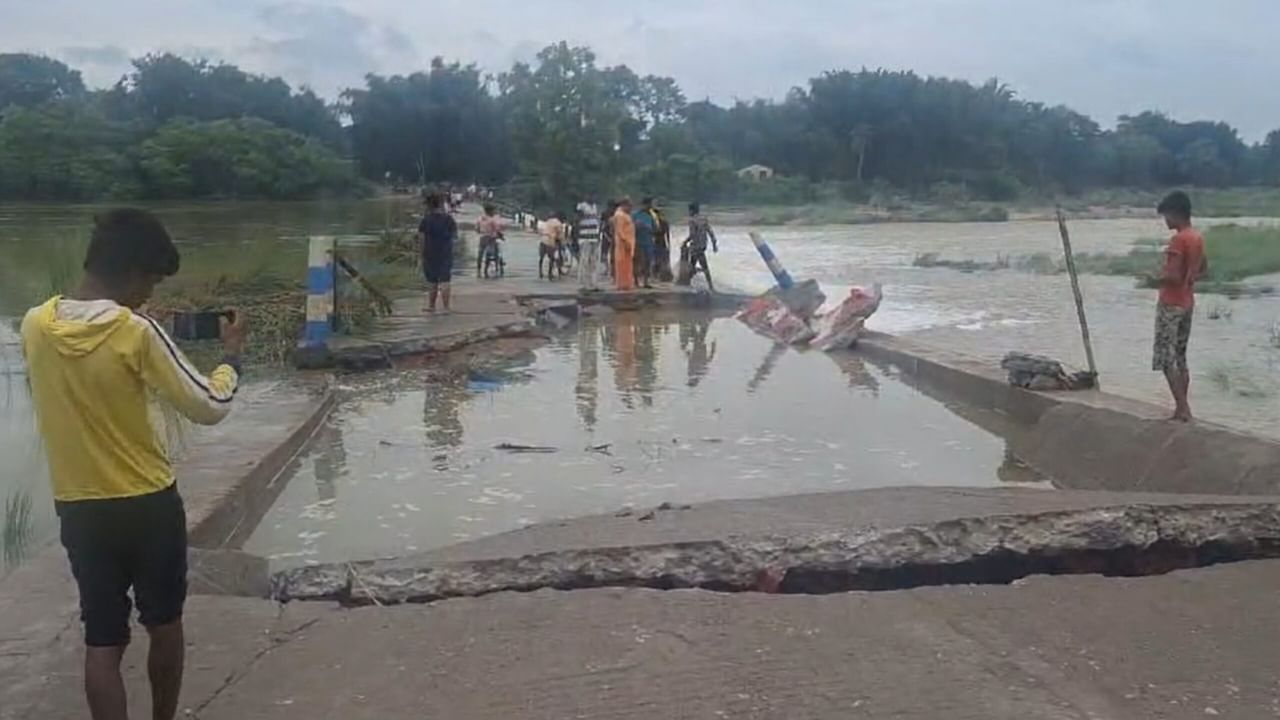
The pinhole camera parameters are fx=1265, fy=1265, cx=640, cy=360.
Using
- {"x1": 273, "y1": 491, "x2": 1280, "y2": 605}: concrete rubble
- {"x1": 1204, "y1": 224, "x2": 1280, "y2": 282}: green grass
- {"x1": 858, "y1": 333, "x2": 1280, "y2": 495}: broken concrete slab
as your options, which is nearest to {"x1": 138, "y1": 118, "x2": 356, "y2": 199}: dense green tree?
{"x1": 1204, "y1": 224, "x2": 1280, "y2": 282}: green grass

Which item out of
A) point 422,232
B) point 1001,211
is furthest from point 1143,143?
point 422,232

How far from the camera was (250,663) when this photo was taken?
401cm

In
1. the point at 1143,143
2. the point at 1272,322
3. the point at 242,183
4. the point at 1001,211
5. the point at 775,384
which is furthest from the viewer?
the point at 1143,143

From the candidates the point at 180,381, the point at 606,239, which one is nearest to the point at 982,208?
the point at 606,239

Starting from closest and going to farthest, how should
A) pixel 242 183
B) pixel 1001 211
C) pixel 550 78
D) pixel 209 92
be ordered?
pixel 550 78 < pixel 242 183 < pixel 209 92 < pixel 1001 211

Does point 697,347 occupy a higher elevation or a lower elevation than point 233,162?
lower

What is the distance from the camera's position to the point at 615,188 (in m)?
47.4

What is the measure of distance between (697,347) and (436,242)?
11.0 feet

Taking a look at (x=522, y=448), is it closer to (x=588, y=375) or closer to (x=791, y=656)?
(x=588, y=375)

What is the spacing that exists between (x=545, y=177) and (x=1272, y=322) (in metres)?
30.7

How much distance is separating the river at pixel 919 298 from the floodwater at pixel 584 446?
1.73 metres

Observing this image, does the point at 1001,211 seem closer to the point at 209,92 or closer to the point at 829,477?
the point at 209,92

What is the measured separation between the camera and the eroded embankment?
4766 millimetres

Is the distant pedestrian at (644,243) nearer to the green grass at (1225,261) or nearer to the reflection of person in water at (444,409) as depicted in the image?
the reflection of person in water at (444,409)
